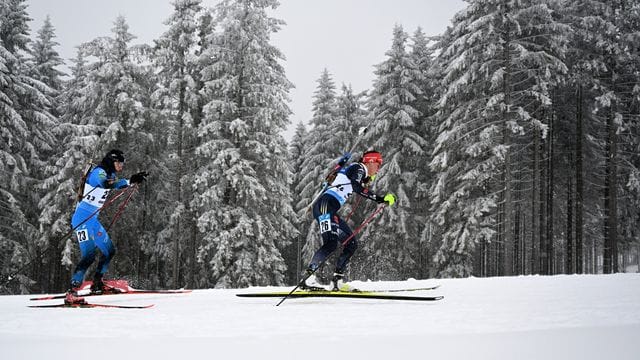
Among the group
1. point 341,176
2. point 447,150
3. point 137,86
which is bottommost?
point 341,176

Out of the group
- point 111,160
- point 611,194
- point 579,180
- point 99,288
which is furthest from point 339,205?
point 611,194

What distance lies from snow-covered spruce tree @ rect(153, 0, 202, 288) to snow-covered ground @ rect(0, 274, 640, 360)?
13.8 metres

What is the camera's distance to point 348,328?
5176 millimetres

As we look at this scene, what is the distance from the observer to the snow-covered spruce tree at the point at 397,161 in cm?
2453

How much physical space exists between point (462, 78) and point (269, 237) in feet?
33.9

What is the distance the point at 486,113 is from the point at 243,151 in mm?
10165

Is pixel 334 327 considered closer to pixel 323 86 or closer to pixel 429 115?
pixel 429 115

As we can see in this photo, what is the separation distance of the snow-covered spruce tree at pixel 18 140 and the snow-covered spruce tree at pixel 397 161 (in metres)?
14.9

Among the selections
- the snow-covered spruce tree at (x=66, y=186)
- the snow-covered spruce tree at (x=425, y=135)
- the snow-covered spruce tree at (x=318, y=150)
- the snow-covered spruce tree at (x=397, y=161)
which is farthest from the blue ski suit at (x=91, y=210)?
the snow-covered spruce tree at (x=318, y=150)

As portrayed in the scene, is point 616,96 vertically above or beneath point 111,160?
above

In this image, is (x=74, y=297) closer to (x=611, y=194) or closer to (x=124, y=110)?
(x=124, y=110)

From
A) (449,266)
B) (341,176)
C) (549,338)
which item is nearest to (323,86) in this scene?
(449,266)

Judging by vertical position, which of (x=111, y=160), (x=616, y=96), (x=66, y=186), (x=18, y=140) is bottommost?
(x=111, y=160)

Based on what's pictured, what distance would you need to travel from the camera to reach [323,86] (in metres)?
33.4
